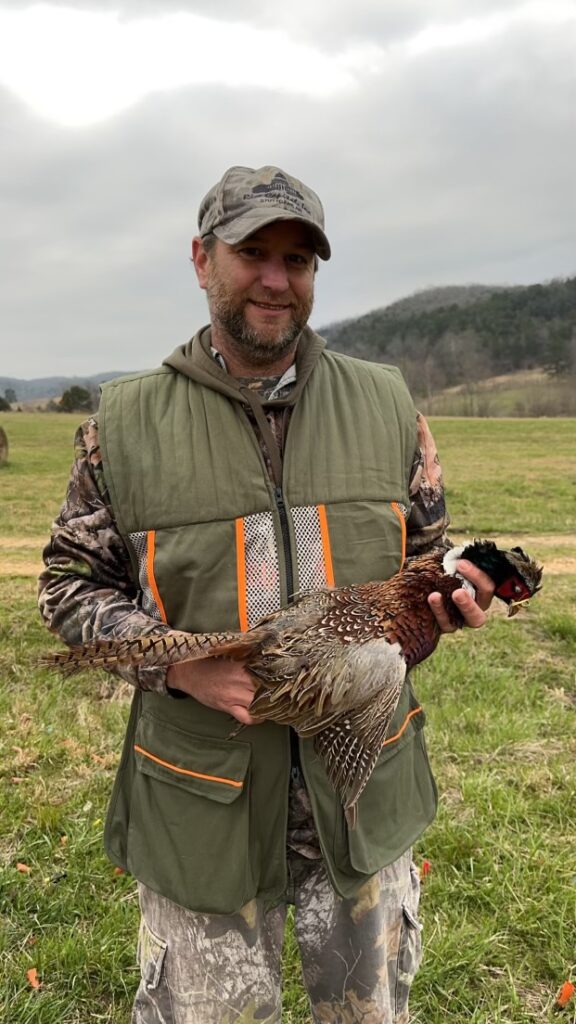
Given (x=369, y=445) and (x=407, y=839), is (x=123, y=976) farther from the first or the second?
(x=369, y=445)

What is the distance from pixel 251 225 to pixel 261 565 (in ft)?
3.95

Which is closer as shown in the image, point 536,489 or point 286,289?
point 286,289

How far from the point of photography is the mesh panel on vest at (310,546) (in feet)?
8.70

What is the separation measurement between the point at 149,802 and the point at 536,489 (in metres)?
19.8

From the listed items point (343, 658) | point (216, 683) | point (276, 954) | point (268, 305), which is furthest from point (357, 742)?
point (268, 305)

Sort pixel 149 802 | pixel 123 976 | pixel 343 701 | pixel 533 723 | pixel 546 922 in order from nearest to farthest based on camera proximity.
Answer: pixel 343 701 < pixel 149 802 < pixel 123 976 < pixel 546 922 < pixel 533 723

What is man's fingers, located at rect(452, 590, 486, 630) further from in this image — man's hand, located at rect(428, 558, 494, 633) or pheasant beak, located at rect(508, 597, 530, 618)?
pheasant beak, located at rect(508, 597, 530, 618)

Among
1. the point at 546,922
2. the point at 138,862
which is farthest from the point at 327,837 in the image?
the point at 546,922

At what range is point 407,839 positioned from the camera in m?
2.76

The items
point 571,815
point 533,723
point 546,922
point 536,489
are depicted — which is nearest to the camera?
point 546,922

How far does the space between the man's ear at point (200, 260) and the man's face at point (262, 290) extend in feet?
0.32

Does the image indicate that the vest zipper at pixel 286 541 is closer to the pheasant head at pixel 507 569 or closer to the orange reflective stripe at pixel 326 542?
the orange reflective stripe at pixel 326 542

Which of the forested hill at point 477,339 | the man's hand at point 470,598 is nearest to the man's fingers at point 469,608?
the man's hand at point 470,598

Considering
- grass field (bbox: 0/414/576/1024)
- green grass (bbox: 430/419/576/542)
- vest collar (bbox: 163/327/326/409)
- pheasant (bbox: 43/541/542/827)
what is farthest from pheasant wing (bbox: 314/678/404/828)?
green grass (bbox: 430/419/576/542)
